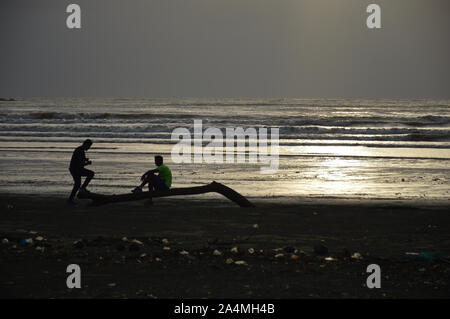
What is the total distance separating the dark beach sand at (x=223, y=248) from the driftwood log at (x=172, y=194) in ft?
0.81

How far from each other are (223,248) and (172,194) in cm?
389

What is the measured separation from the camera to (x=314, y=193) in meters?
17.4

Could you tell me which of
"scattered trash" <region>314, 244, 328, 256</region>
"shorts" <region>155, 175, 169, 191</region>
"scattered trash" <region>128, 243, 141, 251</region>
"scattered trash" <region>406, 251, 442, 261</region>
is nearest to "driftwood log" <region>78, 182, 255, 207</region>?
"shorts" <region>155, 175, 169, 191</region>

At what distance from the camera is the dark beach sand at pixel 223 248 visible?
8445 mm

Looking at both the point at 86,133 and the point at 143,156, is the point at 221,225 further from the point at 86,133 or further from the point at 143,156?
the point at 86,133

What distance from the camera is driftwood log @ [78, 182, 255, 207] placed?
14094mm

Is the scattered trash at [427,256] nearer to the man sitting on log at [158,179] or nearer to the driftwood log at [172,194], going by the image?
the driftwood log at [172,194]

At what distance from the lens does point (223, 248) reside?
420 inches

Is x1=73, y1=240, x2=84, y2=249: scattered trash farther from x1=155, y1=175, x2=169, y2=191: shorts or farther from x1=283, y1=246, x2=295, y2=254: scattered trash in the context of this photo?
x1=155, y1=175, x2=169, y2=191: shorts

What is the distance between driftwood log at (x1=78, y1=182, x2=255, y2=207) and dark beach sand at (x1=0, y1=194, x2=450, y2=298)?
25cm

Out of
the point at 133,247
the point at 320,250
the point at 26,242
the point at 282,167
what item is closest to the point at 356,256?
the point at 320,250

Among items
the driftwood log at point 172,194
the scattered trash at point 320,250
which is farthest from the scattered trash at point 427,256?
the driftwood log at point 172,194
